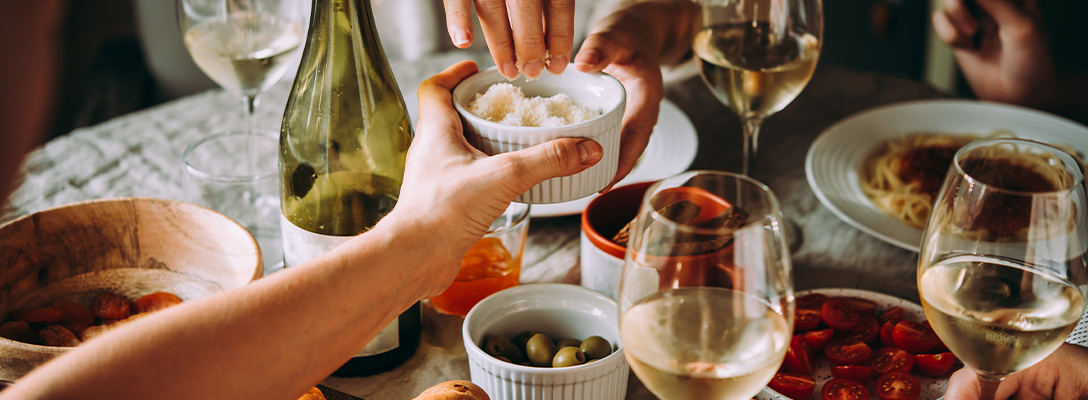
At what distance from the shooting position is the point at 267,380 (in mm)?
561

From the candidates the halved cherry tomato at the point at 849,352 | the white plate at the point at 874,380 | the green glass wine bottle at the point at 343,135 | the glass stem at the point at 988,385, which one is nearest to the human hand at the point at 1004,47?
the white plate at the point at 874,380

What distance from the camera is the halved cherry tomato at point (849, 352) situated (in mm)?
778

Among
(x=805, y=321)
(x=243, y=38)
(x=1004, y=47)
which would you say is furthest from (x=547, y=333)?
(x=1004, y=47)

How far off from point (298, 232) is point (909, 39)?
3.40 m

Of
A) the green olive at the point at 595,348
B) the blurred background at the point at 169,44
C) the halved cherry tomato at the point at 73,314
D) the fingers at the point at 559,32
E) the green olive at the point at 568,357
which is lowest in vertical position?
the blurred background at the point at 169,44

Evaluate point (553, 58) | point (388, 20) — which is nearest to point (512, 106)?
point (553, 58)

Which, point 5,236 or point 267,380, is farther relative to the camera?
point 5,236

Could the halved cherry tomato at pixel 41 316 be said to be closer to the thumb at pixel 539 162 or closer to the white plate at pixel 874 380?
the thumb at pixel 539 162

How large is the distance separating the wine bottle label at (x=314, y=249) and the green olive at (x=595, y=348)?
0.21 metres

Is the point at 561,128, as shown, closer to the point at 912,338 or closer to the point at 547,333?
the point at 547,333

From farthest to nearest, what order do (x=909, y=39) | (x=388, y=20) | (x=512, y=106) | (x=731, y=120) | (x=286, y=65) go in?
1. (x=909, y=39)
2. (x=388, y=20)
3. (x=731, y=120)
4. (x=286, y=65)
5. (x=512, y=106)

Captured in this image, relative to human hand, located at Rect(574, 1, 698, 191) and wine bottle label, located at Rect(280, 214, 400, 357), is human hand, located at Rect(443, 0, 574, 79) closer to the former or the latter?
human hand, located at Rect(574, 1, 698, 191)

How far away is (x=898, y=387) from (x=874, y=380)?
4 cm

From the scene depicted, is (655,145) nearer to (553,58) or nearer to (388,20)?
(553,58)
